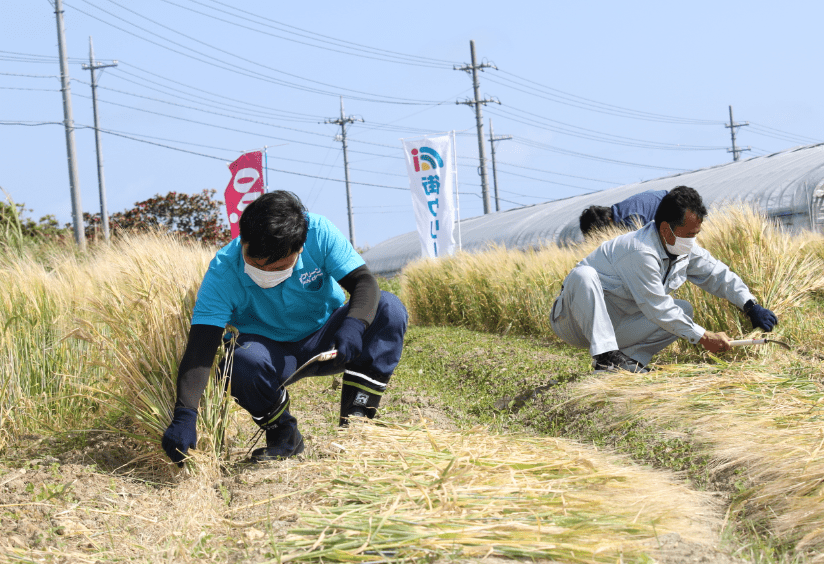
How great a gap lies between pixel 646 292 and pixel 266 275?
2081 millimetres

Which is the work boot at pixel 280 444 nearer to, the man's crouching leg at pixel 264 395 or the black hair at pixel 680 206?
the man's crouching leg at pixel 264 395

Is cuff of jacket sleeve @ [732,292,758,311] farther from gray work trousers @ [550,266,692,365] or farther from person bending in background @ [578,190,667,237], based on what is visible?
person bending in background @ [578,190,667,237]

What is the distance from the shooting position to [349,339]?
279 centimetres

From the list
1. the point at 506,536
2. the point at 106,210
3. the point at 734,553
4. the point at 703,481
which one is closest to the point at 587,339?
the point at 703,481

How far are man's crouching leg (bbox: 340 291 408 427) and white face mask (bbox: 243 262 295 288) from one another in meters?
0.44

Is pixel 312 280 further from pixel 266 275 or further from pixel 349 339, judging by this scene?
pixel 349 339

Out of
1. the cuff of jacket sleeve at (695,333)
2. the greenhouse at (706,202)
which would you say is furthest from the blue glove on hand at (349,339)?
the greenhouse at (706,202)

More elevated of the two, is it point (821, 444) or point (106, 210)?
point (106, 210)

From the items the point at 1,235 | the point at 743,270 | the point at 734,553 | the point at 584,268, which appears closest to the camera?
the point at 734,553

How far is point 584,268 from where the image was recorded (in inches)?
165

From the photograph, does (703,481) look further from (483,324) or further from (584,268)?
(483,324)

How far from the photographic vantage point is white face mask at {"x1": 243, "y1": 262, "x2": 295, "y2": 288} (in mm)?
2857

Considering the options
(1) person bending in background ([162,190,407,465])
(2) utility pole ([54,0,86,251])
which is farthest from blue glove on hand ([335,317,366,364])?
(2) utility pole ([54,0,86,251])

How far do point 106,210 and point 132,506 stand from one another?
17.1m
